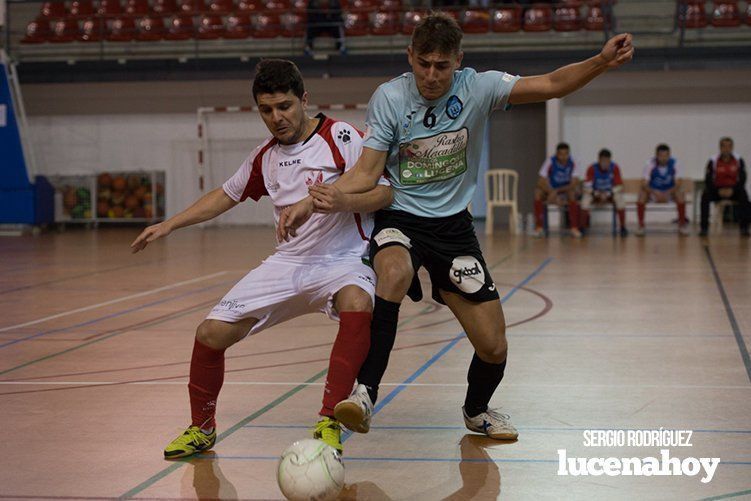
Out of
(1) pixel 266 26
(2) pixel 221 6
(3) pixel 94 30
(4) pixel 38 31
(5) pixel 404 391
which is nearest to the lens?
(5) pixel 404 391

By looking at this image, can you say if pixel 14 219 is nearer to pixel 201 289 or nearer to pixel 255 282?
pixel 201 289

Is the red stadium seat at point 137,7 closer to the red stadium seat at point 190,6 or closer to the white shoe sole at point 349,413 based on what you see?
the red stadium seat at point 190,6

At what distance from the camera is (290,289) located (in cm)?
420

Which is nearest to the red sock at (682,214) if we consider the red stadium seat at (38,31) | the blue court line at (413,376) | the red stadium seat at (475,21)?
the red stadium seat at (475,21)

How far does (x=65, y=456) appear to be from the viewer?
4215 mm

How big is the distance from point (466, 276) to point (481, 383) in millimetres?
542

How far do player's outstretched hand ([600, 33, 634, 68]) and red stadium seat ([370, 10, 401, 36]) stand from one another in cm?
1756

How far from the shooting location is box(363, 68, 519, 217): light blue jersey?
414cm

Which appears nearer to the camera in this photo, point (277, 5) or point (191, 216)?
point (191, 216)

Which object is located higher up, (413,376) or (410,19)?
(410,19)

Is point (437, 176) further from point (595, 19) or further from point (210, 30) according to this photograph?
point (210, 30)

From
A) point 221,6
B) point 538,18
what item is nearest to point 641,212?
point 538,18

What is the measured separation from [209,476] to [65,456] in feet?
2.38

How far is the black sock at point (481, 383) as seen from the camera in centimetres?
445
